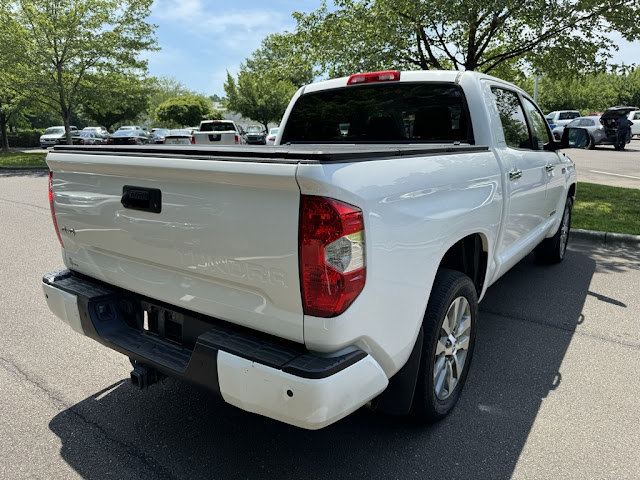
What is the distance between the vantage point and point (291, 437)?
262 centimetres

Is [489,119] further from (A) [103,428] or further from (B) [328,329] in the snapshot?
(A) [103,428]

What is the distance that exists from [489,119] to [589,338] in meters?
1.93

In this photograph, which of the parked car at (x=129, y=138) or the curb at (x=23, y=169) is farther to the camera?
the parked car at (x=129, y=138)

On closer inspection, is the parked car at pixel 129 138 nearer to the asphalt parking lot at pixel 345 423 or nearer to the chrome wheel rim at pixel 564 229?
the chrome wheel rim at pixel 564 229

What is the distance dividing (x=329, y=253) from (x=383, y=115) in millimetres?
2353

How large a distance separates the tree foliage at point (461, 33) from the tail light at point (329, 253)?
8166 millimetres

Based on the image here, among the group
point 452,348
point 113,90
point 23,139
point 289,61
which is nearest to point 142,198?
point 452,348

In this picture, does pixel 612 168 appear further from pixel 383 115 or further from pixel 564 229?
pixel 383 115

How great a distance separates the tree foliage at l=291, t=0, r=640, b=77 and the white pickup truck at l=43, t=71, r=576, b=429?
6.82 m

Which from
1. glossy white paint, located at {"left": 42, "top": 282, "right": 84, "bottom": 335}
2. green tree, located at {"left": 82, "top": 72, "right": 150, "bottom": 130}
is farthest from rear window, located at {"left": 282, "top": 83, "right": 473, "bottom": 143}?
green tree, located at {"left": 82, "top": 72, "right": 150, "bottom": 130}

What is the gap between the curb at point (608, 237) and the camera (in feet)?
22.2

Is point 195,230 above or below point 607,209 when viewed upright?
above

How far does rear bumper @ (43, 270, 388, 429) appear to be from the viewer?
5.88ft

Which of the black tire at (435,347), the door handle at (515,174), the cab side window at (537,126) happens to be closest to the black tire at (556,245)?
the cab side window at (537,126)
